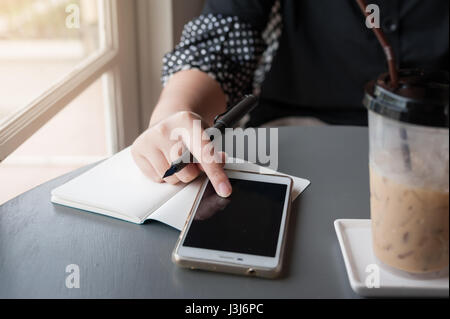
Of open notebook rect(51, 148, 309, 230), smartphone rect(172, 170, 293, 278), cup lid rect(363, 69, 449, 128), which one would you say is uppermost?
cup lid rect(363, 69, 449, 128)

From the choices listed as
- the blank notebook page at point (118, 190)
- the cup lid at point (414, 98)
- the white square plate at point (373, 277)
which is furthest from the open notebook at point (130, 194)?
the cup lid at point (414, 98)

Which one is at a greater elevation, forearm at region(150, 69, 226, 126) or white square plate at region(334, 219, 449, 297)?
forearm at region(150, 69, 226, 126)

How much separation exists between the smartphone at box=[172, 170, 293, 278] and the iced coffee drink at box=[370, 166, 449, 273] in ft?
0.32

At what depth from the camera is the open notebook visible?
1.70 feet

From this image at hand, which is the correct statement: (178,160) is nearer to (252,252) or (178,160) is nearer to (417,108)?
(252,252)

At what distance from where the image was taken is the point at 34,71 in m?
0.90

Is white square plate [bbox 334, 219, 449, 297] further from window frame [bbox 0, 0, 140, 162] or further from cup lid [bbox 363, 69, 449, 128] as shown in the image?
window frame [bbox 0, 0, 140, 162]

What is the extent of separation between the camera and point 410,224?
39 centimetres

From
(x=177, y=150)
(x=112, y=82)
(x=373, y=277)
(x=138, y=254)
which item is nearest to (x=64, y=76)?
(x=112, y=82)

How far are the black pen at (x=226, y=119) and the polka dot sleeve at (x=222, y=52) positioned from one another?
259 millimetres

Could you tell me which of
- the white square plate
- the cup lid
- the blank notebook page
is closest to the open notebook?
the blank notebook page

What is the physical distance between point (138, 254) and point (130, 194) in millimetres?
112
